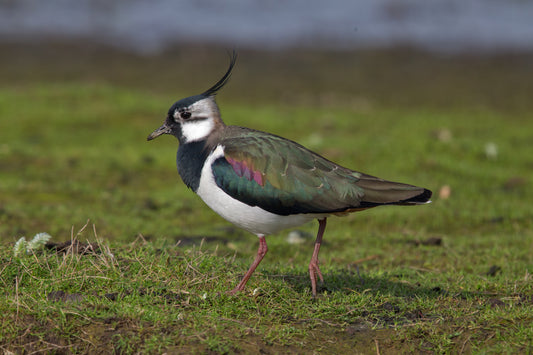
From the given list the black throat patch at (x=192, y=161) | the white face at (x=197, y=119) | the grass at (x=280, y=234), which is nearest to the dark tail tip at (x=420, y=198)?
the grass at (x=280, y=234)

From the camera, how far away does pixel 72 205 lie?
8.98 m

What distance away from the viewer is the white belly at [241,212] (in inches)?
202

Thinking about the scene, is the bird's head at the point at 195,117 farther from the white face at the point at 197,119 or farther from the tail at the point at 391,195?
the tail at the point at 391,195

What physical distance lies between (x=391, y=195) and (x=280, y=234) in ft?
11.3

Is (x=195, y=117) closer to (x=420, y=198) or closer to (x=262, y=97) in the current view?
(x=420, y=198)

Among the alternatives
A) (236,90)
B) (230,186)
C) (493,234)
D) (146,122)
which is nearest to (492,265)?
(493,234)

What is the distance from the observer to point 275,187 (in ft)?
16.8

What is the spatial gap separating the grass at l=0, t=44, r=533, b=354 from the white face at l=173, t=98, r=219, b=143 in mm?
971

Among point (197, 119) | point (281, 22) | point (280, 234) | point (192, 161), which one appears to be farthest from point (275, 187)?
point (281, 22)

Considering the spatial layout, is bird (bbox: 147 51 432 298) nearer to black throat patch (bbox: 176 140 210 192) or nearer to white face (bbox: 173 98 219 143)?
black throat patch (bbox: 176 140 210 192)

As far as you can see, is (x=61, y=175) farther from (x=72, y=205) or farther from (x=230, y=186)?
(x=230, y=186)

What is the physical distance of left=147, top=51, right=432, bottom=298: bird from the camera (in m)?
5.11

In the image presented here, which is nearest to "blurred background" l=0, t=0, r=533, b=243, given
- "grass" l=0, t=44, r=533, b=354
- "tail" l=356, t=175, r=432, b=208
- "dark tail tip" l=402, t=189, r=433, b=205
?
"grass" l=0, t=44, r=533, b=354

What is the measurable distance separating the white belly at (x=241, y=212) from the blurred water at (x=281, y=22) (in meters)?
15.6
